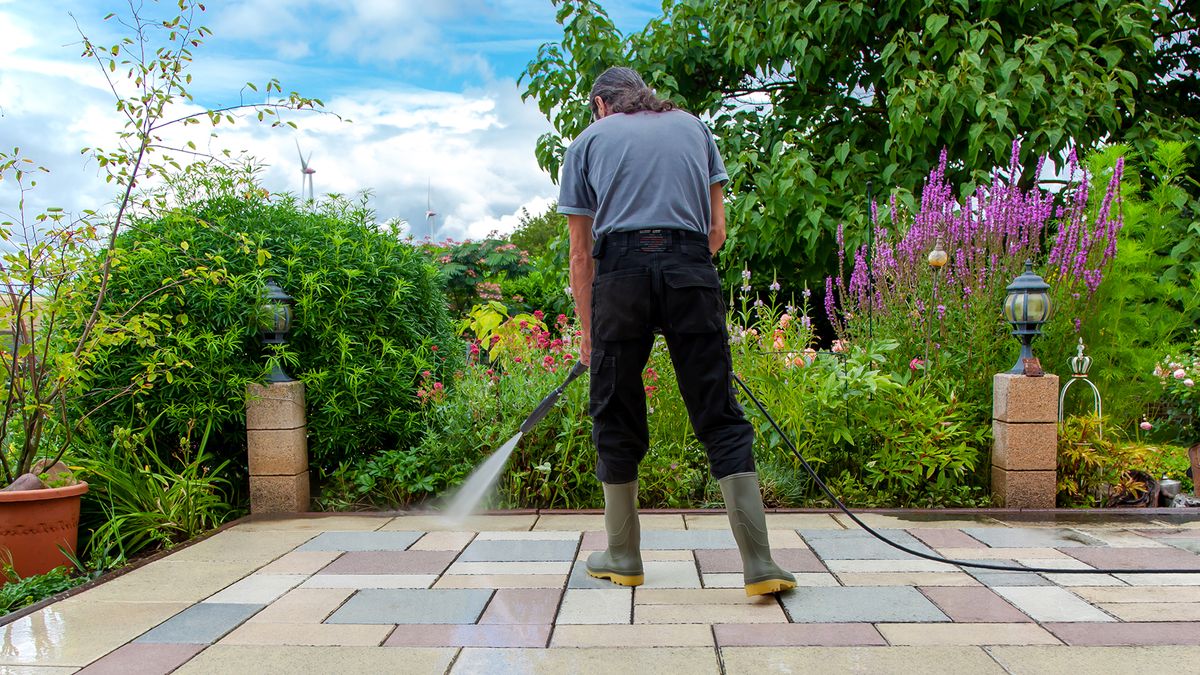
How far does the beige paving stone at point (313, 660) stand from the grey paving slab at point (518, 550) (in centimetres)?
93

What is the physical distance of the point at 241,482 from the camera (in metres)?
4.38

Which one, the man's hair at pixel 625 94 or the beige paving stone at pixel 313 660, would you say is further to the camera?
the man's hair at pixel 625 94

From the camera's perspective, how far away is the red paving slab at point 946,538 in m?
3.25

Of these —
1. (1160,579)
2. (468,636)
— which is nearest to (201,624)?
(468,636)

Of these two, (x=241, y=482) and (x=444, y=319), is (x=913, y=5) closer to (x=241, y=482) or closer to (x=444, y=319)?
(x=444, y=319)

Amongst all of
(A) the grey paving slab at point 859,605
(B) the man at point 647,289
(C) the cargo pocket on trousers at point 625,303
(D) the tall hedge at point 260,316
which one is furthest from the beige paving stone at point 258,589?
(A) the grey paving slab at point 859,605

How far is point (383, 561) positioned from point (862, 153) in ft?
20.6

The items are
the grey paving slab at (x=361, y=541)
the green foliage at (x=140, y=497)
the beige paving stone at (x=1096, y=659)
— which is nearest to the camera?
the beige paving stone at (x=1096, y=659)

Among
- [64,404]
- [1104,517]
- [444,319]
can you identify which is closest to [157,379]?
[64,404]

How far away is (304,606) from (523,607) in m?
0.68

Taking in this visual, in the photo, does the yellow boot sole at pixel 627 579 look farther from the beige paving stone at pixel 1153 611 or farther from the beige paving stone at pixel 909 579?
the beige paving stone at pixel 1153 611

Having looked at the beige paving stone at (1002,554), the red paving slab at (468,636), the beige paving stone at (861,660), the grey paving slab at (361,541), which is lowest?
the grey paving slab at (361,541)

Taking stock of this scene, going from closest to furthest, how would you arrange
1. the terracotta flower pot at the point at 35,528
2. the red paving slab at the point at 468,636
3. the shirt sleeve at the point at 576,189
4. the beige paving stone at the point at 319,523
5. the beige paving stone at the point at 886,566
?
the red paving slab at the point at 468,636
the shirt sleeve at the point at 576,189
the beige paving stone at the point at 886,566
the terracotta flower pot at the point at 35,528
the beige paving stone at the point at 319,523

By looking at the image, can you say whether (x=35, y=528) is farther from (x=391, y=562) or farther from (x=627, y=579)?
(x=627, y=579)
